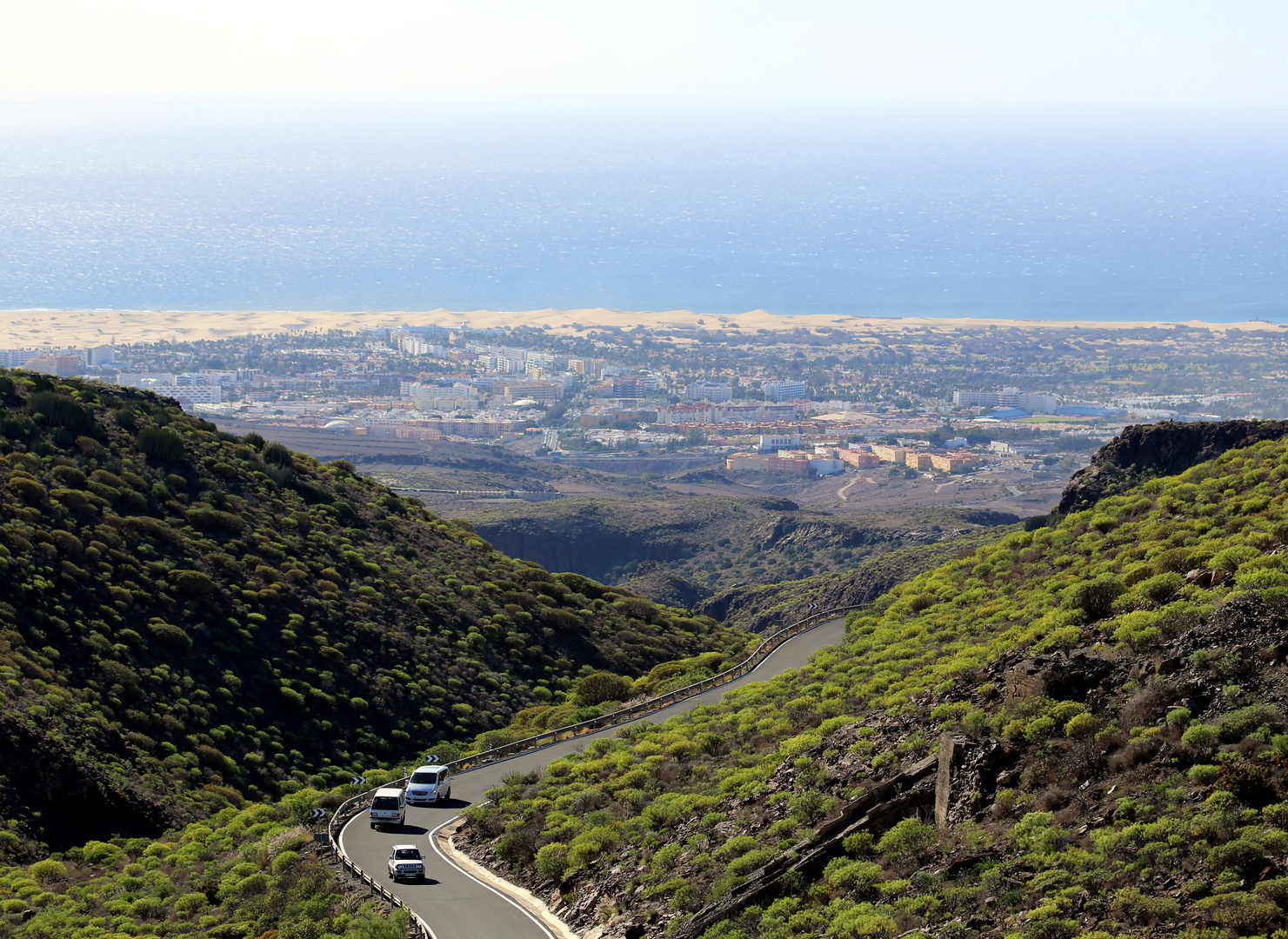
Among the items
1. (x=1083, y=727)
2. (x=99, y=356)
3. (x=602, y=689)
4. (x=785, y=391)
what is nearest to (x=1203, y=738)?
(x=1083, y=727)

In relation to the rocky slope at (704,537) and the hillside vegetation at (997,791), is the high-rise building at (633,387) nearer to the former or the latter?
the rocky slope at (704,537)

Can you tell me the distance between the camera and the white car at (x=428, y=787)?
69.4 feet

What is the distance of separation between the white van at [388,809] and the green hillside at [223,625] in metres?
6.59

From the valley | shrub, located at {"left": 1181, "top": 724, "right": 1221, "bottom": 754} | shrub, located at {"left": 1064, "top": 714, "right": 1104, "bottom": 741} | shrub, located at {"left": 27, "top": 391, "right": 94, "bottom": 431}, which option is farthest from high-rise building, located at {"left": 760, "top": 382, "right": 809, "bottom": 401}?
shrub, located at {"left": 1181, "top": 724, "right": 1221, "bottom": 754}

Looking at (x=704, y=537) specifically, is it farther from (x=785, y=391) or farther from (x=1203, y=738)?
(x=785, y=391)

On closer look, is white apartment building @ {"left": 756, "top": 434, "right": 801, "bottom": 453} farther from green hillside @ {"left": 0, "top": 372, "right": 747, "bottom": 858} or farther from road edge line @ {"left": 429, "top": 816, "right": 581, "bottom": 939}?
road edge line @ {"left": 429, "top": 816, "right": 581, "bottom": 939}

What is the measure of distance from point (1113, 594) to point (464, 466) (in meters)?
103

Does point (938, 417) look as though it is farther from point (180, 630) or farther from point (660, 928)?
point (660, 928)

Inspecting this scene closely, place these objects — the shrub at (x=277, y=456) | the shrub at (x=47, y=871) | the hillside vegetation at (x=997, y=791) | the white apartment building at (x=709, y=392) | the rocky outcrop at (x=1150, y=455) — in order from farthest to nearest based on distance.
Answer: the white apartment building at (x=709, y=392)
the shrub at (x=277, y=456)
the rocky outcrop at (x=1150, y=455)
the shrub at (x=47, y=871)
the hillside vegetation at (x=997, y=791)

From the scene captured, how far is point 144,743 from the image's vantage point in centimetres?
2638

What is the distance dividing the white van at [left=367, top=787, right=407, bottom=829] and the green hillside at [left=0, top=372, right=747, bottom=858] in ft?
21.6

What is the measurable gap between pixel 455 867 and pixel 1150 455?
3081 centimetres

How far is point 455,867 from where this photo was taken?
17.9m

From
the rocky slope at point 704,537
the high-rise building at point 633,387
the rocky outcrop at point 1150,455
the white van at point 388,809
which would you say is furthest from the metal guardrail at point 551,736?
the high-rise building at point 633,387
